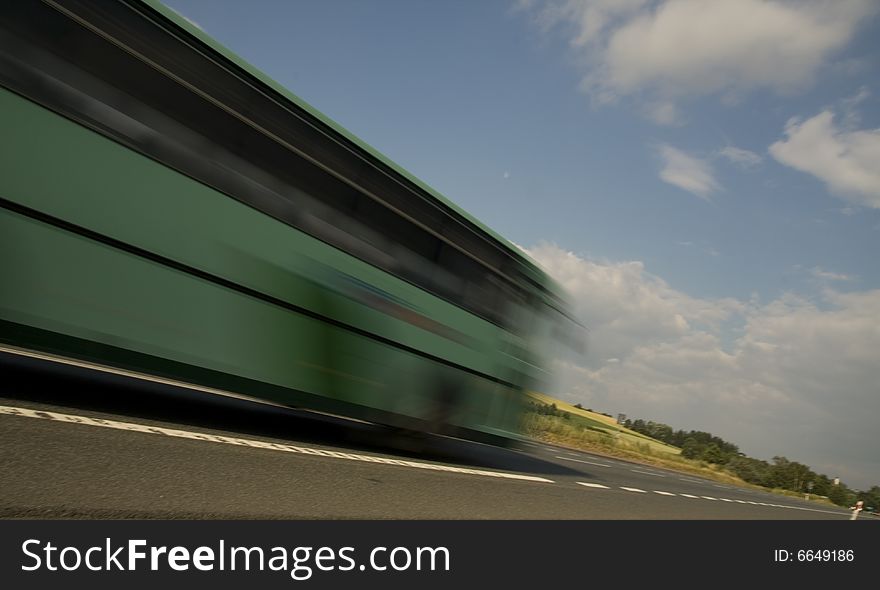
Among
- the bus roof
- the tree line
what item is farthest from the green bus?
the tree line

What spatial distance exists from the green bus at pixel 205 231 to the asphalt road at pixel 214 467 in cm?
56

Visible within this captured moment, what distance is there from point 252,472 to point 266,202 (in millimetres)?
2919

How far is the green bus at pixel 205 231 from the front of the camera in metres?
5.11

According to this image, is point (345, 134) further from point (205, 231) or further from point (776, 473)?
point (776, 473)

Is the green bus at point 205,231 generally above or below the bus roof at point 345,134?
below

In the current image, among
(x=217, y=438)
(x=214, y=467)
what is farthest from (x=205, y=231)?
(x=214, y=467)

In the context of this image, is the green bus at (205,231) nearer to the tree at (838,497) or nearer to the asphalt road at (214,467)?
the asphalt road at (214,467)

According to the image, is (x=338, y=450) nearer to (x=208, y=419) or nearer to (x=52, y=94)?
(x=208, y=419)

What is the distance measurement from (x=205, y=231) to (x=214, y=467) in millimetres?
2382

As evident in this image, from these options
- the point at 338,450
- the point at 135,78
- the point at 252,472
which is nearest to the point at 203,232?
the point at 135,78

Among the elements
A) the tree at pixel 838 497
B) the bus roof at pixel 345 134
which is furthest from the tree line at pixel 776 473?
the bus roof at pixel 345 134

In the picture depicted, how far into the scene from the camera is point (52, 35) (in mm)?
5082

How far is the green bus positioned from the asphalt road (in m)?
0.56

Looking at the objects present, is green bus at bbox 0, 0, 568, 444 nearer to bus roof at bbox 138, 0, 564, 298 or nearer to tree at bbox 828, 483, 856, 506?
bus roof at bbox 138, 0, 564, 298
